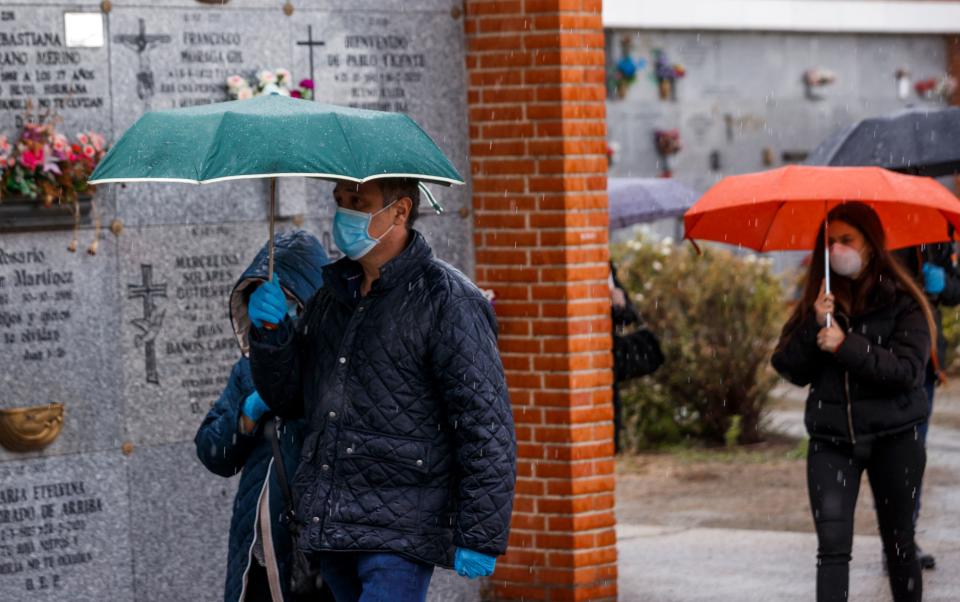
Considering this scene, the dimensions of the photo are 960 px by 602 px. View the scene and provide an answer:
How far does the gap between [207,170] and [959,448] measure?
9.21 metres

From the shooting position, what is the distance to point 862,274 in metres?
6.37

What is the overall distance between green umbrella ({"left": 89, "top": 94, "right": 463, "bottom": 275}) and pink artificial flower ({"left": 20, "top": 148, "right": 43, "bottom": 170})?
5.65ft

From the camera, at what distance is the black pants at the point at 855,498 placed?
6.16 meters

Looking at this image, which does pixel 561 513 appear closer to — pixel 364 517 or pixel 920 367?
pixel 920 367

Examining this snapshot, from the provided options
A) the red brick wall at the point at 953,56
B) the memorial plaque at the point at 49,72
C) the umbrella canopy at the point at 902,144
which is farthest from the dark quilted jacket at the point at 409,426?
the red brick wall at the point at 953,56

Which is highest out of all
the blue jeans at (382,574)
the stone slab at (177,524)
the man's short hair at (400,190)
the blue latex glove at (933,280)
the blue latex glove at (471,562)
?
the man's short hair at (400,190)

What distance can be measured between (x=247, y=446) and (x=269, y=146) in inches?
46.4

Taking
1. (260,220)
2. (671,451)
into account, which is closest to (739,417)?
(671,451)

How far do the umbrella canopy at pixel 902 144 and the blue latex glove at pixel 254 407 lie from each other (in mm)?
3868

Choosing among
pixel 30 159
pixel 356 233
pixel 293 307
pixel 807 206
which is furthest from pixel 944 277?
pixel 356 233

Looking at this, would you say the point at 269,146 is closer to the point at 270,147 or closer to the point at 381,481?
the point at 270,147

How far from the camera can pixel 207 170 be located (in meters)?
4.25

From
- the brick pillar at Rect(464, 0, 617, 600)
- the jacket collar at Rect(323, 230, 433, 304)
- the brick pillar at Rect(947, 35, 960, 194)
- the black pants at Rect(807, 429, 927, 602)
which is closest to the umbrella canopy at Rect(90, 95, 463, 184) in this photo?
the jacket collar at Rect(323, 230, 433, 304)

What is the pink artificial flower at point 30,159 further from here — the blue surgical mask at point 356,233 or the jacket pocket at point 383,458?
the jacket pocket at point 383,458
